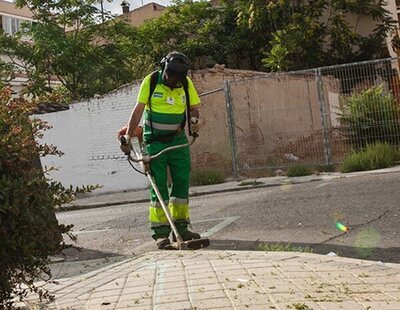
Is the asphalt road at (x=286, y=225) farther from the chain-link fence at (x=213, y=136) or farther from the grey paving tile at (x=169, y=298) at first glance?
the chain-link fence at (x=213, y=136)

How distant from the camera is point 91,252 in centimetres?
631

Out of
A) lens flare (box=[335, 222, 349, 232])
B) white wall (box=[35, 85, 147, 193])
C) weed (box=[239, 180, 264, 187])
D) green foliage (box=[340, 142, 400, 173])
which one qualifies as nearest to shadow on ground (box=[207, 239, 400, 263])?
lens flare (box=[335, 222, 349, 232])

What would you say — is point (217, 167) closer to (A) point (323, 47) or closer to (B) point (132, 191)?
(B) point (132, 191)

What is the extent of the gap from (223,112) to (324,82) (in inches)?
118

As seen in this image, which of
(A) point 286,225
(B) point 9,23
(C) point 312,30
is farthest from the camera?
(B) point 9,23

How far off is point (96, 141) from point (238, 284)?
12.9 meters

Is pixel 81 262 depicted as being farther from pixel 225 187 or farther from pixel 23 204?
pixel 225 187

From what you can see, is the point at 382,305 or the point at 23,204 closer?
the point at 23,204

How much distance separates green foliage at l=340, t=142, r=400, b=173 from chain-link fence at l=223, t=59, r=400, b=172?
1.21 feet

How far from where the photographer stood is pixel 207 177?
44.5 feet

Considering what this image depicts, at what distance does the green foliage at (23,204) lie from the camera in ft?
9.38

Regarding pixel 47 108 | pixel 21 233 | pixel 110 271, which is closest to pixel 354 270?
pixel 110 271

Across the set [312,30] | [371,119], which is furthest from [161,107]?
[312,30]

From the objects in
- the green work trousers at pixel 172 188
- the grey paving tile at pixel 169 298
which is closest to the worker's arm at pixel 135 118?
the green work trousers at pixel 172 188
